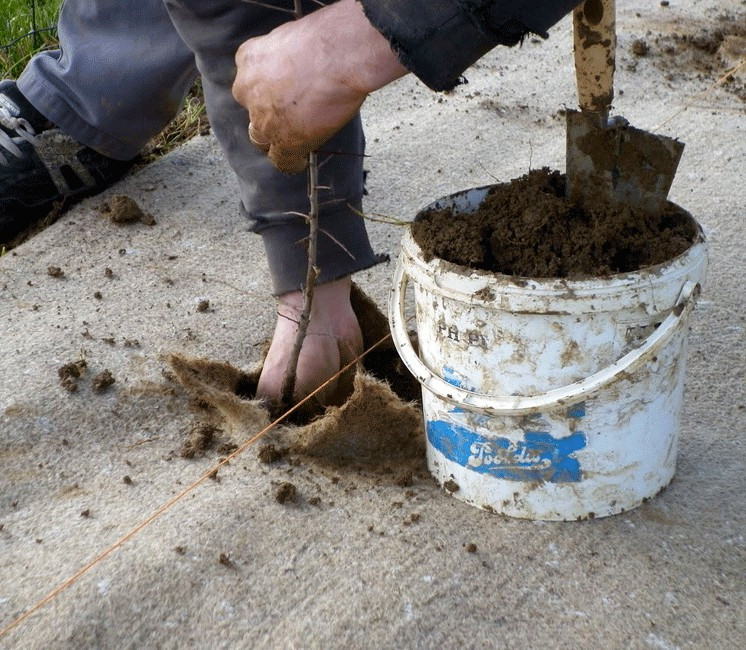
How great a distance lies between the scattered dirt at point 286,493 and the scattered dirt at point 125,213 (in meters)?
1.21

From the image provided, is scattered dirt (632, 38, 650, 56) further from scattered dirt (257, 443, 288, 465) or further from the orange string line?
scattered dirt (257, 443, 288, 465)

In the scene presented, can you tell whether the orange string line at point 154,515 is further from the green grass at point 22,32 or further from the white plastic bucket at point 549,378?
the green grass at point 22,32

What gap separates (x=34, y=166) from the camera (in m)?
2.53

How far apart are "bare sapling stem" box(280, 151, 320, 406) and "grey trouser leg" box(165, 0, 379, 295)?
124 millimetres

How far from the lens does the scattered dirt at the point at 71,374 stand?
6.12ft

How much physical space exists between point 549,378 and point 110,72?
1.58 m

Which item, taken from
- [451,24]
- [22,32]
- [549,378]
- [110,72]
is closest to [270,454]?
[549,378]

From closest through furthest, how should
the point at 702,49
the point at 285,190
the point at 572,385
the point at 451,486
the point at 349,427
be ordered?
1. the point at 572,385
2. the point at 451,486
3. the point at 349,427
4. the point at 285,190
5. the point at 702,49

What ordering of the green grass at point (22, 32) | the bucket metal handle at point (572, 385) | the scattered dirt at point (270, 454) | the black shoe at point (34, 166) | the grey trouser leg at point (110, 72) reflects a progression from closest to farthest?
the bucket metal handle at point (572, 385) → the scattered dirt at point (270, 454) → the grey trouser leg at point (110, 72) → the black shoe at point (34, 166) → the green grass at point (22, 32)

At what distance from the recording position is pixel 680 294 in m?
1.32

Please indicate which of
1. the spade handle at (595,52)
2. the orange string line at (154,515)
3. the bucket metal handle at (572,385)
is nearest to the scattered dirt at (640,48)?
the orange string line at (154,515)

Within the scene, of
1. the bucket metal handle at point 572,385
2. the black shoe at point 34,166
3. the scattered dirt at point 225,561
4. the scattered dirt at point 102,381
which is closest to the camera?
the bucket metal handle at point 572,385

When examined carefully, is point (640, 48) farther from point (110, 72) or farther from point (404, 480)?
point (404, 480)

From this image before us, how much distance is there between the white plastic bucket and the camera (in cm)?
130
